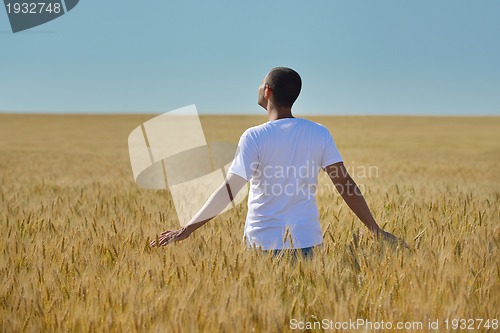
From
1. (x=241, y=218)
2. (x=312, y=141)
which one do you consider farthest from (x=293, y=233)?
(x=241, y=218)

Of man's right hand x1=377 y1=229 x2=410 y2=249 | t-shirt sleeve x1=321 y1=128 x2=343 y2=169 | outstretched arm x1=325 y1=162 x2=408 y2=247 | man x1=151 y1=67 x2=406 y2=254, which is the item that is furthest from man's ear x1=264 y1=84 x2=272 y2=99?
man's right hand x1=377 y1=229 x2=410 y2=249

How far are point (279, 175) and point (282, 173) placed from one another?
2 cm

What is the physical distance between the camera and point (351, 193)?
3078 millimetres

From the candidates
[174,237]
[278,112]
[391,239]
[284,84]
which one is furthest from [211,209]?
[391,239]

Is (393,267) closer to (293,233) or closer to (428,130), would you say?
(293,233)

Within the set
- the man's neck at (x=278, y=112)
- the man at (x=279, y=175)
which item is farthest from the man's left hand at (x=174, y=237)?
the man's neck at (x=278, y=112)

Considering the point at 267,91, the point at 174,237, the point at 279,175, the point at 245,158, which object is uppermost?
the point at 267,91

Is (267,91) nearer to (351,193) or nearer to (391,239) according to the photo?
(351,193)

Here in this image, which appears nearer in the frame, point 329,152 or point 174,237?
point 174,237

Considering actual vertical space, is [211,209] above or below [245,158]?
below

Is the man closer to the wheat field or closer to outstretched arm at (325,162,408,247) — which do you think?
outstretched arm at (325,162,408,247)

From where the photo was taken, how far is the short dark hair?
2836mm

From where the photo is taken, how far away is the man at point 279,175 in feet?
9.51

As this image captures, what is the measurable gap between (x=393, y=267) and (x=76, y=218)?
279 cm
